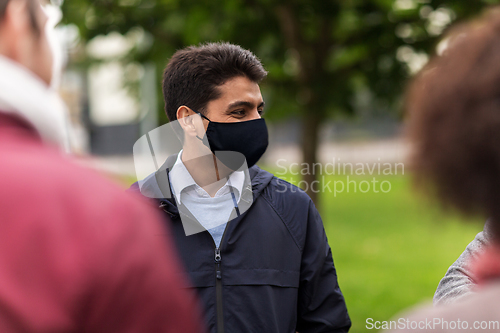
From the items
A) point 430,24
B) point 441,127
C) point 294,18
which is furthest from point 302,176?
point 441,127

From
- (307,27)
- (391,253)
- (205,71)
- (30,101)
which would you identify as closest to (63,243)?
(30,101)

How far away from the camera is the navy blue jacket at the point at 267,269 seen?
186 cm

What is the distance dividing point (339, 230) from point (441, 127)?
1111 centimetres

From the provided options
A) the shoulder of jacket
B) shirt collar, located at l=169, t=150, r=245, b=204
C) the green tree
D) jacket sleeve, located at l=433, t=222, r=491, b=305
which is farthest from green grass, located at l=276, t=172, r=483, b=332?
the green tree

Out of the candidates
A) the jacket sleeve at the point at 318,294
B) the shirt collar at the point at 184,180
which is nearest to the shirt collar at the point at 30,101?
the shirt collar at the point at 184,180

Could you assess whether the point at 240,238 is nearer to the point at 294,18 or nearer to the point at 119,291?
the point at 119,291

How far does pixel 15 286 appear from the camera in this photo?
2.28 feet

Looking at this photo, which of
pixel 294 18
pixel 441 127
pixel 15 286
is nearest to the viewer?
pixel 15 286

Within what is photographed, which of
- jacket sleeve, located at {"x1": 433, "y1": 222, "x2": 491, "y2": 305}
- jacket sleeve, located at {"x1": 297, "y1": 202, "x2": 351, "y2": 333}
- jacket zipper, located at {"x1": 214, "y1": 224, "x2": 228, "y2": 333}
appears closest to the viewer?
jacket sleeve, located at {"x1": 433, "y1": 222, "x2": 491, "y2": 305}

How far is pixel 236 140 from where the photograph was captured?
230 cm

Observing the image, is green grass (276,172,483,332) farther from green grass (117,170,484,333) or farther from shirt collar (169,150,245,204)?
shirt collar (169,150,245,204)

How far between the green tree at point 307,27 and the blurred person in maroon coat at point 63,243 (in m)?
3.62

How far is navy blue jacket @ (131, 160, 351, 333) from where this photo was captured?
1.86m

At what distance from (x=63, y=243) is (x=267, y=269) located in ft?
4.28
